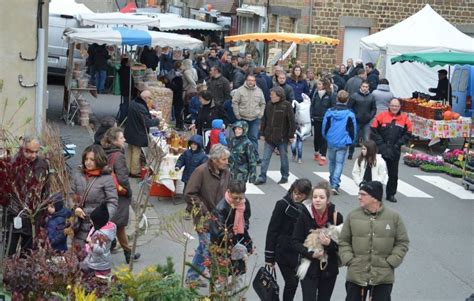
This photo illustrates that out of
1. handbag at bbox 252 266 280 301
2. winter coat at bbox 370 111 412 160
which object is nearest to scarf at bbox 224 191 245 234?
handbag at bbox 252 266 280 301

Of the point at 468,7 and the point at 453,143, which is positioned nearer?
the point at 453,143

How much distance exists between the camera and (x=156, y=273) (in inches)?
340

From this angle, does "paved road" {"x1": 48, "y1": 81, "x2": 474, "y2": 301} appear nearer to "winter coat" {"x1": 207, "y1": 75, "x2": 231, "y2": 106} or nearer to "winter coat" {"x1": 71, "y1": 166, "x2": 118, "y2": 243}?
"winter coat" {"x1": 71, "y1": 166, "x2": 118, "y2": 243}

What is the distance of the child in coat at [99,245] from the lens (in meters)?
10.1

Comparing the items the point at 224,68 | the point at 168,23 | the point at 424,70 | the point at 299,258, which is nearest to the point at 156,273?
the point at 299,258

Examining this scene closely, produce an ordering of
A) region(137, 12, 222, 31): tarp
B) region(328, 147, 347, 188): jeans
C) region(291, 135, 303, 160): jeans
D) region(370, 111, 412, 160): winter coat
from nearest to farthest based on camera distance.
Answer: region(370, 111, 412, 160): winter coat → region(328, 147, 347, 188): jeans → region(291, 135, 303, 160): jeans → region(137, 12, 222, 31): tarp

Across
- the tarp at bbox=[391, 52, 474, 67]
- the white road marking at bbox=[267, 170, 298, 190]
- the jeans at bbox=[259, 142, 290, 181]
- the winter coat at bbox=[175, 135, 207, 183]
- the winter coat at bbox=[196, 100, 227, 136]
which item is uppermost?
the tarp at bbox=[391, 52, 474, 67]

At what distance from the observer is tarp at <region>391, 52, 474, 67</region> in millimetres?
24750

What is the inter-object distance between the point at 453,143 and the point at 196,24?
1442 centimetres

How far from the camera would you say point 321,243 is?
9.45 meters

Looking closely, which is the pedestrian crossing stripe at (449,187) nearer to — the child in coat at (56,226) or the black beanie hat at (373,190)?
the black beanie hat at (373,190)

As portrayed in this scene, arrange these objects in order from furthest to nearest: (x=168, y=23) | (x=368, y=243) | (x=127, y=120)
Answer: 1. (x=168, y=23)
2. (x=127, y=120)
3. (x=368, y=243)

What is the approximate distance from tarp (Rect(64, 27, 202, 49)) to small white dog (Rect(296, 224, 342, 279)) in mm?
13787

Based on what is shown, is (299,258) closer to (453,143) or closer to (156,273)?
(156,273)
